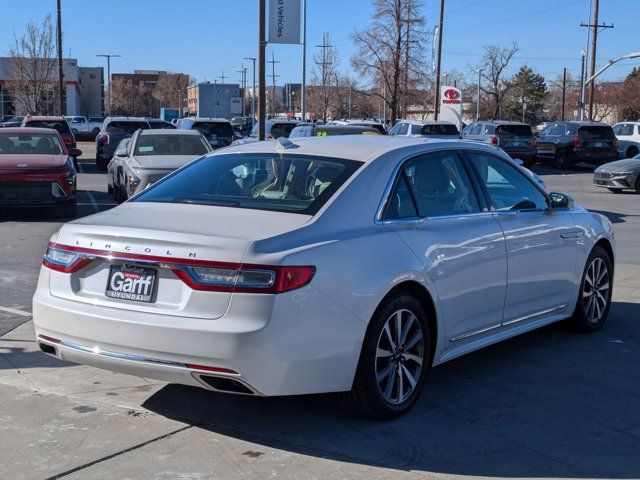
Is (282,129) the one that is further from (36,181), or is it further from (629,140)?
(36,181)

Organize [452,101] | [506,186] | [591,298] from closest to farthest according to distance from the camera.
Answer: [506,186], [591,298], [452,101]

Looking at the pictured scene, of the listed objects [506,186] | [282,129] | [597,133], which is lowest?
[506,186]

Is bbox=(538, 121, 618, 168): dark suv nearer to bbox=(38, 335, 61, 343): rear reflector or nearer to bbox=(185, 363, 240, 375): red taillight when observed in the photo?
bbox=(38, 335, 61, 343): rear reflector

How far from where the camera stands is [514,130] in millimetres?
30734

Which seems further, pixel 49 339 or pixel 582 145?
pixel 582 145

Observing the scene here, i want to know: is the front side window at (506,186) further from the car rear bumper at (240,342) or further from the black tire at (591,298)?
the car rear bumper at (240,342)

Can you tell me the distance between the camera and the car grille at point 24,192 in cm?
1362

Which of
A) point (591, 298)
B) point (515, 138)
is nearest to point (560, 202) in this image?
point (591, 298)

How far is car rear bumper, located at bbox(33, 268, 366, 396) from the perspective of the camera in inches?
162

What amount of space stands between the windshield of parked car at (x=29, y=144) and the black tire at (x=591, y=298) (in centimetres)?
1097

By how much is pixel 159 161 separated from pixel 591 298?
9.01 metres

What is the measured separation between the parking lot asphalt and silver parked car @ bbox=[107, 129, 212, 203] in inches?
295

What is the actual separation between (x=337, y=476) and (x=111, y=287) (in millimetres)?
1553

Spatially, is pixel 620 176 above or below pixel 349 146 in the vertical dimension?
below
